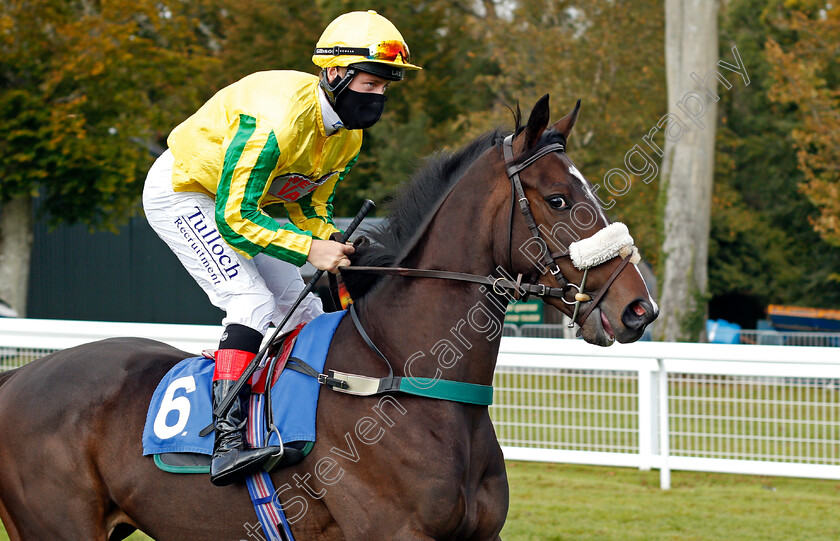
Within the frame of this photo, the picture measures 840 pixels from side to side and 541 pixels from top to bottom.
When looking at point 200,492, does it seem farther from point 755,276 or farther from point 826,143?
point 755,276

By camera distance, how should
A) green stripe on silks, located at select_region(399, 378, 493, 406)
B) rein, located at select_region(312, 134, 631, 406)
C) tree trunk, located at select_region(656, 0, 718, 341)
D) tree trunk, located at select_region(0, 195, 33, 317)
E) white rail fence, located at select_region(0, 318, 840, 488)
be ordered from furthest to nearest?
1. tree trunk, located at select_region(0, 195, 33, 317)
2. tree trunk, located at select_region(656, 0, 718, 341)
3. white rail fence, located at select_region(0, 318, 840, 488)
4. green stripe on silks, located at select_region(399, 378, 493, 406)
5. rein, located at select_region(312, 134, 631, 406)

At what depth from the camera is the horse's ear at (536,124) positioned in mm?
2574

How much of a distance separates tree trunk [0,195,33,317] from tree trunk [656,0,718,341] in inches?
376

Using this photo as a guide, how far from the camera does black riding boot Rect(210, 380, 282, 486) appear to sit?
106 inches

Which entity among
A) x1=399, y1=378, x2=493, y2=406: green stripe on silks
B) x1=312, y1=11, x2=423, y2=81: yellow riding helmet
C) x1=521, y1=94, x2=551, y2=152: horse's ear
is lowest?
x1=399, y1=378, x2=493, y2=406: green stripe on silks

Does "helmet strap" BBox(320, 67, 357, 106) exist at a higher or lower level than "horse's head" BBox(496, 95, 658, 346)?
higher

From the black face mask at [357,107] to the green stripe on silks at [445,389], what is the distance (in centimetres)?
85

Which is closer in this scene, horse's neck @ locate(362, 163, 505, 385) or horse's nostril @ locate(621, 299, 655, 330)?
horse's nostril @ locate(621, 299, 655, 330)

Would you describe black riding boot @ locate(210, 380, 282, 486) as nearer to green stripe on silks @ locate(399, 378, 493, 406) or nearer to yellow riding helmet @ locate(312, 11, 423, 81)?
green stripe on silks @ locate(399, 378, 493, 406)

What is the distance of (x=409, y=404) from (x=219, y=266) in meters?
0.84

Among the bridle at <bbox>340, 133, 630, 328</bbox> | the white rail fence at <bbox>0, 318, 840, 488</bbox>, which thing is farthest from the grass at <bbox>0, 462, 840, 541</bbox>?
the bridle at <bbox>340, 133, 630, 328</bbox>

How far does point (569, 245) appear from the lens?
253 cm

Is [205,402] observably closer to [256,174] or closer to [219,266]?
[219,266]

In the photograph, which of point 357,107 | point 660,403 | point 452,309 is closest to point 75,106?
point 660,403
